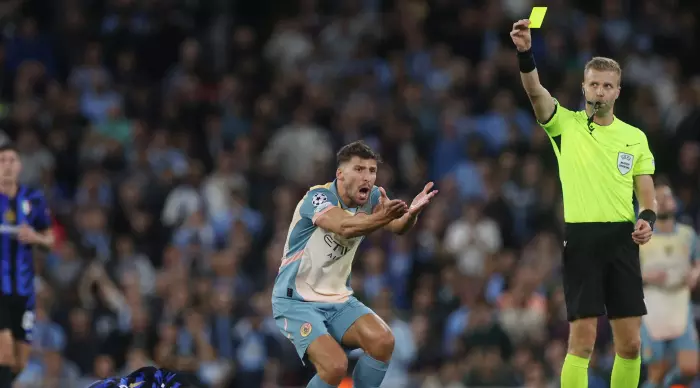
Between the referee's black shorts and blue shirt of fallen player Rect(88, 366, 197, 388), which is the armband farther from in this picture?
blue shirt of fallen player Rect(88, 366, 197, 388)

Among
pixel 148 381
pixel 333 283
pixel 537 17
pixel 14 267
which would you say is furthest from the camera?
pixel 14 267

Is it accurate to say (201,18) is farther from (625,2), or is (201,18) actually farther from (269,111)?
(625,2)

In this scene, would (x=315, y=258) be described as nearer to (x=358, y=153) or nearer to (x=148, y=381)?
(x=358, y=153)

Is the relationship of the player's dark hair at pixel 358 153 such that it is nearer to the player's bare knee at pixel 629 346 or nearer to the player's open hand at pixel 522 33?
the player's open hand at pixel 522 33

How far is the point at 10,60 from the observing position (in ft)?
60.1

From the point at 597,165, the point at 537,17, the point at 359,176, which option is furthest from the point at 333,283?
the point at 537,17

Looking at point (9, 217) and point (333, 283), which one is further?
point (9, 217)

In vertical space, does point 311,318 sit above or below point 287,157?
below

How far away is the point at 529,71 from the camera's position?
9.29 meters

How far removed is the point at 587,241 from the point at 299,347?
224 centimetres

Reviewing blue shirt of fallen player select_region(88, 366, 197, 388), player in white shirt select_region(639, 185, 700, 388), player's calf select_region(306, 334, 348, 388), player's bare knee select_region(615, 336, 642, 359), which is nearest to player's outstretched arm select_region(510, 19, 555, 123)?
player's bare knee select_region(615, 336, 642, 359)

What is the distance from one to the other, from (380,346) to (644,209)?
2.15 metres

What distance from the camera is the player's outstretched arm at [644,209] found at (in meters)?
9.10

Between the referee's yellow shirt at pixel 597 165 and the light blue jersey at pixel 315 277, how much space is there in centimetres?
152
